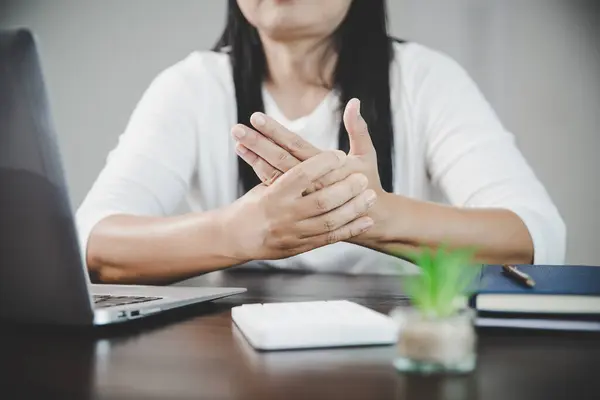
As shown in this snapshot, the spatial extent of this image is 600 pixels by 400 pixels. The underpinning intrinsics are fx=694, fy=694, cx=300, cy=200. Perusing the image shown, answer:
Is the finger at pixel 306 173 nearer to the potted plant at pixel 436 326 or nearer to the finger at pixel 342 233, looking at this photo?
the finger at pixel 342 233

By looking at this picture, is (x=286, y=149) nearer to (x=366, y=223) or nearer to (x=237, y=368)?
(x=366, y=223)

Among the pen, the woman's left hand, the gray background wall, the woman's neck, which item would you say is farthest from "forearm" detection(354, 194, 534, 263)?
the gray background wall

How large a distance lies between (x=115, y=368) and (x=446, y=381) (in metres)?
0.23

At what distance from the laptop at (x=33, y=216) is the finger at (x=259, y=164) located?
0.37m

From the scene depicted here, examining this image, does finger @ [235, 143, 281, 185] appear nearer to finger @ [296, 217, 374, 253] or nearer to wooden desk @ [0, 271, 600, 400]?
finger @ [296, 217, 374, 253]

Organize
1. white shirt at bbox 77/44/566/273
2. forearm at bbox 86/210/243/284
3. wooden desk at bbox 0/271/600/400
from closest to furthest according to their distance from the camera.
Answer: wooden desk at bbox 0/271/600/400, forearm at bbox 86/210/243/284, white shirt at bbox 77/44/566/273

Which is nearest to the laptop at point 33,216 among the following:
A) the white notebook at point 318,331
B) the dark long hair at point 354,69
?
the white notebook at point 318,331

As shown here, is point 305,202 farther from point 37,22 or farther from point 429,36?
point 37,22

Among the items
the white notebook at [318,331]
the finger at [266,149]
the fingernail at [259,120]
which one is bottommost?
the white notebook at [318,331]

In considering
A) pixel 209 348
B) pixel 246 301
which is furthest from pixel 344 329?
pixel 246 301

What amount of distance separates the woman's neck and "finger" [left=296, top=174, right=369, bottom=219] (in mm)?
662

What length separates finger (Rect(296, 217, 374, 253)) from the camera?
3.25 ft

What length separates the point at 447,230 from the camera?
3.65 ft

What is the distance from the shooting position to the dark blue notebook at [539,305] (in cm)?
59
